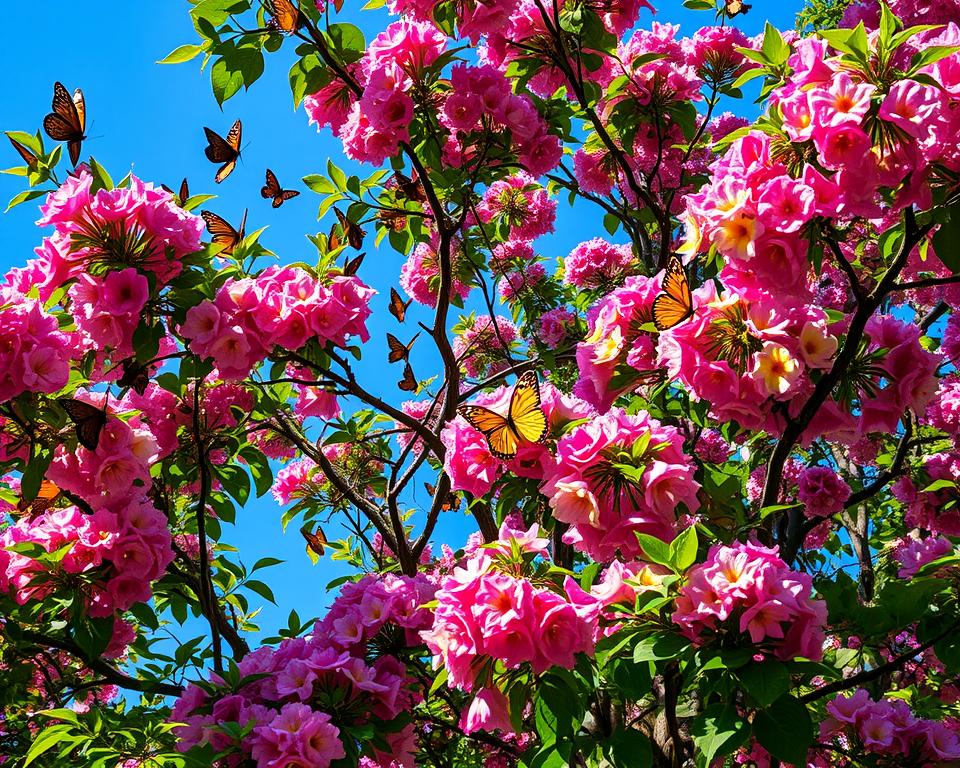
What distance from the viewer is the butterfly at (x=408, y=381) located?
521 cm

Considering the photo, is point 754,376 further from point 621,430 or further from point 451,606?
point 451,606

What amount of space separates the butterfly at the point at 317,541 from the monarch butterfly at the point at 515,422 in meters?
2.83

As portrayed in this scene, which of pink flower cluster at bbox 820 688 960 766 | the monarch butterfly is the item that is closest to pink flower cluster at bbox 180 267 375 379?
the monarch butterfly

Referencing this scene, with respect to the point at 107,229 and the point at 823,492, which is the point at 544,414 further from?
the point at 823,492

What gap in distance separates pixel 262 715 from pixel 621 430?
1.38 meters

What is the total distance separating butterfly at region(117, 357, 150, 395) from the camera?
116 inches

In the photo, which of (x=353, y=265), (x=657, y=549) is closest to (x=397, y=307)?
(x=353, y=265)

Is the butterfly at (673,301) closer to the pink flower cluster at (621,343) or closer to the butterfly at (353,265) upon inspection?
the pink flower cluster at (621,343)

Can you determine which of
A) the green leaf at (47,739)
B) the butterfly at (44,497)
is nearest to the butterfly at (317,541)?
the butterfly at (44,497)

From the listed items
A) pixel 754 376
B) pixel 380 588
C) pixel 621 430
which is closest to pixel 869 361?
pixel 754 376

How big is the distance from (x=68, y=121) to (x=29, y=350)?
107 cm

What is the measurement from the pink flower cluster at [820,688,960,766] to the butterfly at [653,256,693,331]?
156 cm

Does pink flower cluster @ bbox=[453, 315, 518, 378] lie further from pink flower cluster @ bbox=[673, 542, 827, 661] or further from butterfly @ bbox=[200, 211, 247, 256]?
pink flower cluster @ bbox=[673, 542, 827, 661]

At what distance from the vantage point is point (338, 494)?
16.1ft
